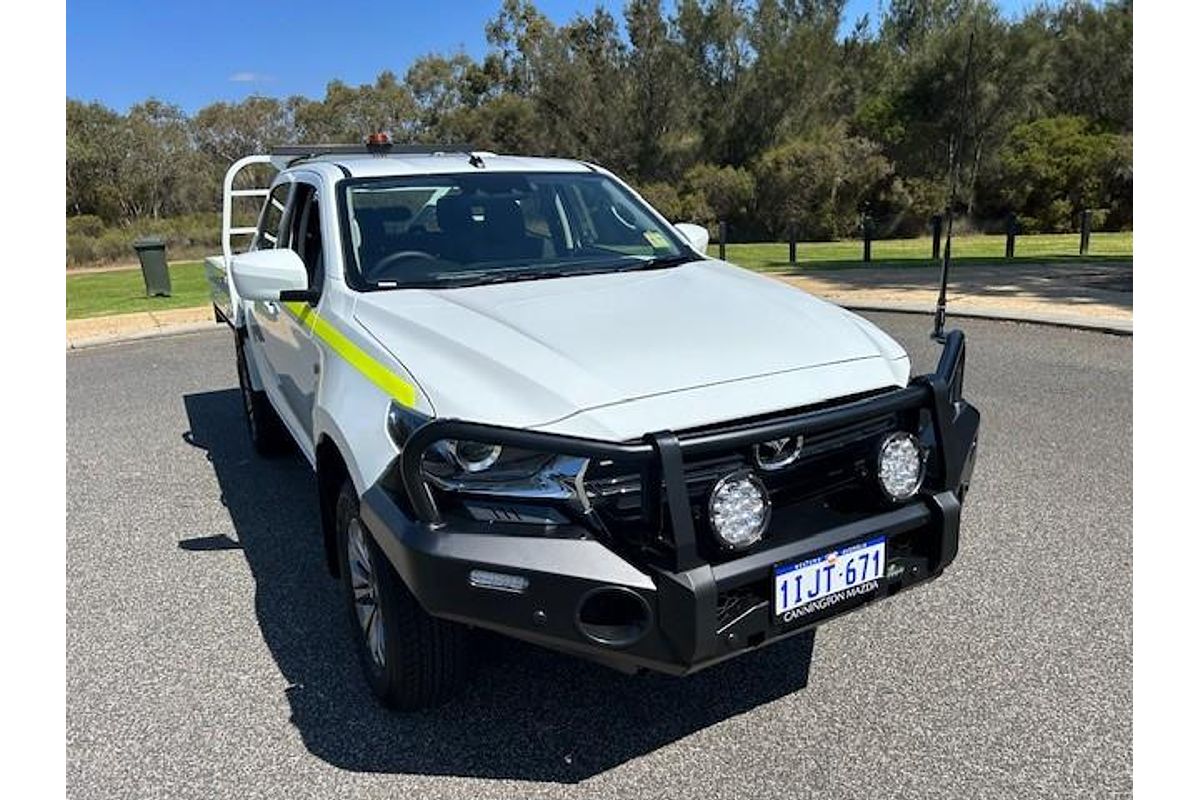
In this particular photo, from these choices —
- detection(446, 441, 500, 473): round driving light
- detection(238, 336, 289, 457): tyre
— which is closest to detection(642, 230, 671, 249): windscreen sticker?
detection(446, 441, 500, 473): round driving light

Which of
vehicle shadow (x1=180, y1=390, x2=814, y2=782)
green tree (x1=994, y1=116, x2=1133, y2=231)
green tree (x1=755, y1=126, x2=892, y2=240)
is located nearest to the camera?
vehicle shadow (x1=180, y1=390, x2=814, y2=782)

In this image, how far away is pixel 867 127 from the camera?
114ft

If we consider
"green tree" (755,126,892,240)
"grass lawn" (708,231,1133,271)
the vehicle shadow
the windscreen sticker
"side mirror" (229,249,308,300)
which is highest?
"green tree" (755,126,892,240)

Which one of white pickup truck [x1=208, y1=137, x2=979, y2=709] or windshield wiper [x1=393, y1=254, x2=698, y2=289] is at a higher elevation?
windshield wiper [x1=393, y1=254, x2=698, y2=289]

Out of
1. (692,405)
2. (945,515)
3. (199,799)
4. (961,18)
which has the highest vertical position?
(961,18)

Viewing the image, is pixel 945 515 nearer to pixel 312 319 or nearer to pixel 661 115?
pixel 312 319

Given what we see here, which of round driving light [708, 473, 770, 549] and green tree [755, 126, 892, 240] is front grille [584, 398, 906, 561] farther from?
green tree [755, 126, 892, 240]

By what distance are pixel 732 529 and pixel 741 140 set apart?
115ft

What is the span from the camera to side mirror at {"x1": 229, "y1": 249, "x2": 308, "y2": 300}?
3533 mm

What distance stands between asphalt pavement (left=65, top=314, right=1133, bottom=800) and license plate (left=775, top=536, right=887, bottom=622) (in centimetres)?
53

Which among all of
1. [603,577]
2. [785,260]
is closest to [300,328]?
[603,577]

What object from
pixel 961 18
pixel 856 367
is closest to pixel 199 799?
pixel 856 367

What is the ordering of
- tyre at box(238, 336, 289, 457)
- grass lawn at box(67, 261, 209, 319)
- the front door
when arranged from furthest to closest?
grass lawn at box(67, 261, 209, 319)
tyre at box(238, 336, 289, 457)
the front door

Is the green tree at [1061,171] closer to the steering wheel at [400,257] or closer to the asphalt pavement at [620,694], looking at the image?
the asphalt pavement at [620,694]
